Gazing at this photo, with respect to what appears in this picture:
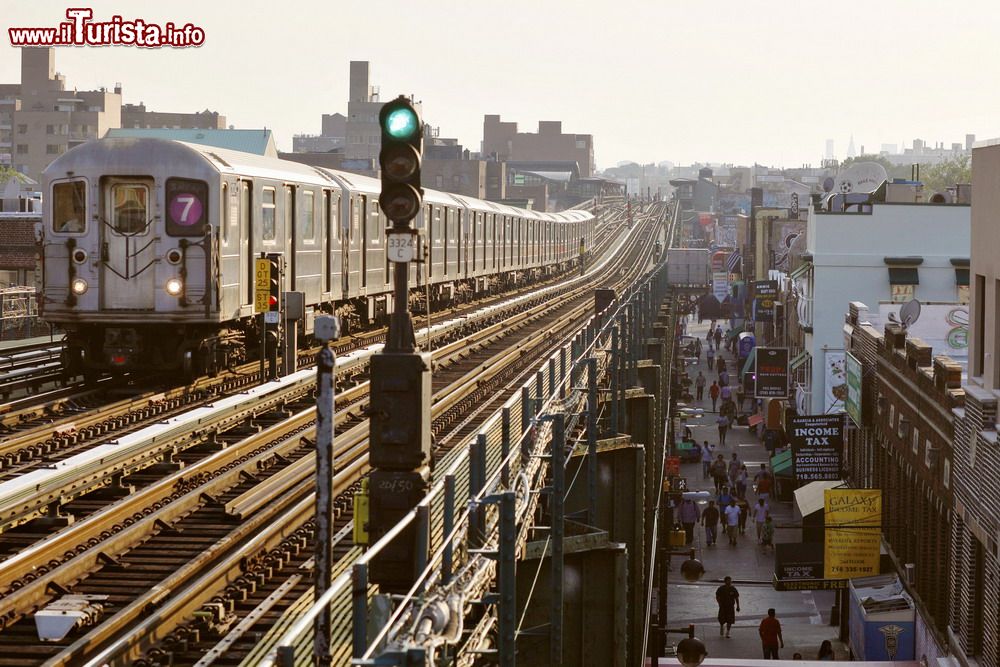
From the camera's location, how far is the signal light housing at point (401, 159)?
9727mm

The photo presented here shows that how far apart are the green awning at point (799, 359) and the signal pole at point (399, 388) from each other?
38081 millimetres

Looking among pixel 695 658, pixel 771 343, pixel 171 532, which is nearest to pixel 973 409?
pixel 695 658

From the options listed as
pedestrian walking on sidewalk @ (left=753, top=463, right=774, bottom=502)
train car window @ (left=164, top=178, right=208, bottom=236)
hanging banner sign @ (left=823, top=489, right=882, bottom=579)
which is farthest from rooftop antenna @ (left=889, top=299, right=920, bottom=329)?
train car window @ (left=164, top=178, right=208, bottom=236)

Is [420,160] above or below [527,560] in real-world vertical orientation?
above

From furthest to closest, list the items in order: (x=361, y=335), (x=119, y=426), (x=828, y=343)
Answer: (x=828, y=343) → (x=361, y=335) → (x=119, y=426)

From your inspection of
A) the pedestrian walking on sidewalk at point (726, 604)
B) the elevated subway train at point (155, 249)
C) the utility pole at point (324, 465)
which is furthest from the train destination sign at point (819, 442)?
the utility pole at point (324, 465)

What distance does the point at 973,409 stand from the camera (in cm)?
2022

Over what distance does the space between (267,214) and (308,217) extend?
2428 mm

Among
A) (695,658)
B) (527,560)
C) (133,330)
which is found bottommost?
(695,658)

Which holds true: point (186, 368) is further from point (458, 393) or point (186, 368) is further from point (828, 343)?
point (828, 343)

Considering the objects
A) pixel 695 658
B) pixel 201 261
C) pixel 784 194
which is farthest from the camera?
pixel 784 194

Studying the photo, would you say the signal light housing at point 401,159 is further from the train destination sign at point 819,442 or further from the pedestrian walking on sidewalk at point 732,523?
the pedestrian walking on sidewalk at point 732,523

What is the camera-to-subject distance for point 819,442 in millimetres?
34094

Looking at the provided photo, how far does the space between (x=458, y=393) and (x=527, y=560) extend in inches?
387
